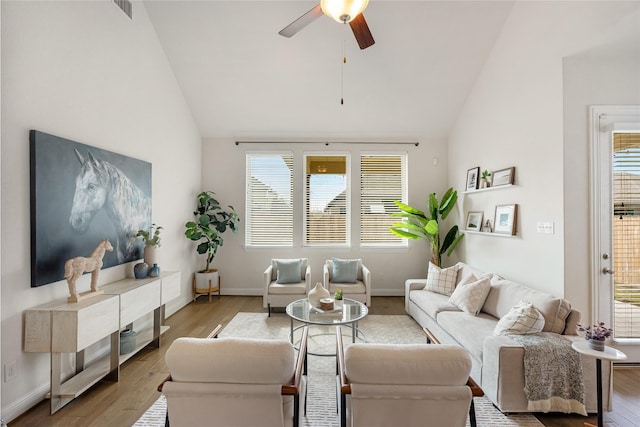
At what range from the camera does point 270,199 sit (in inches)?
219

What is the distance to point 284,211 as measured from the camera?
18.2 ft

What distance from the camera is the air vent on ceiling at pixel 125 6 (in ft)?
10.3

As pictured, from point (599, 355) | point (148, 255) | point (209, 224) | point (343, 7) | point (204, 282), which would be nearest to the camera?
point (599, 355)

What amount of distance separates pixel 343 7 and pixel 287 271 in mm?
3499

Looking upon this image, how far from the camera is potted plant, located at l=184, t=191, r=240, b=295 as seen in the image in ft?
15.7

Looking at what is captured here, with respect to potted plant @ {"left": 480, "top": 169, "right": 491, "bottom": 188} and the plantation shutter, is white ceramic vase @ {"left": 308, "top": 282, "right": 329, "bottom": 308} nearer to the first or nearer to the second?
potted plant @ {"left": 480, "top": 169, "right": 491, "bottom": 188}

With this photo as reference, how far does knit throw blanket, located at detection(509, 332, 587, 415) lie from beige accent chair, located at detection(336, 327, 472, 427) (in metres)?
1.08

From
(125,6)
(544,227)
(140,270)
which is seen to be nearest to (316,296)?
(140,270)

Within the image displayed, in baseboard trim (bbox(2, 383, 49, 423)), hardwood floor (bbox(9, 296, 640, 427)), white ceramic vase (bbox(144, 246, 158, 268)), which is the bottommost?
hardwood floor (bbox(9, 296, 640, 427))

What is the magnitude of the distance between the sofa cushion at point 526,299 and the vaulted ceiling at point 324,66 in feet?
9.93

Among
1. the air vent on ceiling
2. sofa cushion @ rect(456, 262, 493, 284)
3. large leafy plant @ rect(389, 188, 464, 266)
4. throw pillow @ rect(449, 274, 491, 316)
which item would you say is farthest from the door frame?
the air vent on ceiling

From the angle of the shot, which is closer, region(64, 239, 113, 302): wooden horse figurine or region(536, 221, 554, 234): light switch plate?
region(64, 239, 113, 302): wooden horse figurine

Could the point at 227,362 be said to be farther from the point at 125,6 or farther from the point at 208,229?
the point at 125,6

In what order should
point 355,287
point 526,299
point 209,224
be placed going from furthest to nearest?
point 209,224, point 355,287, point 526,299
